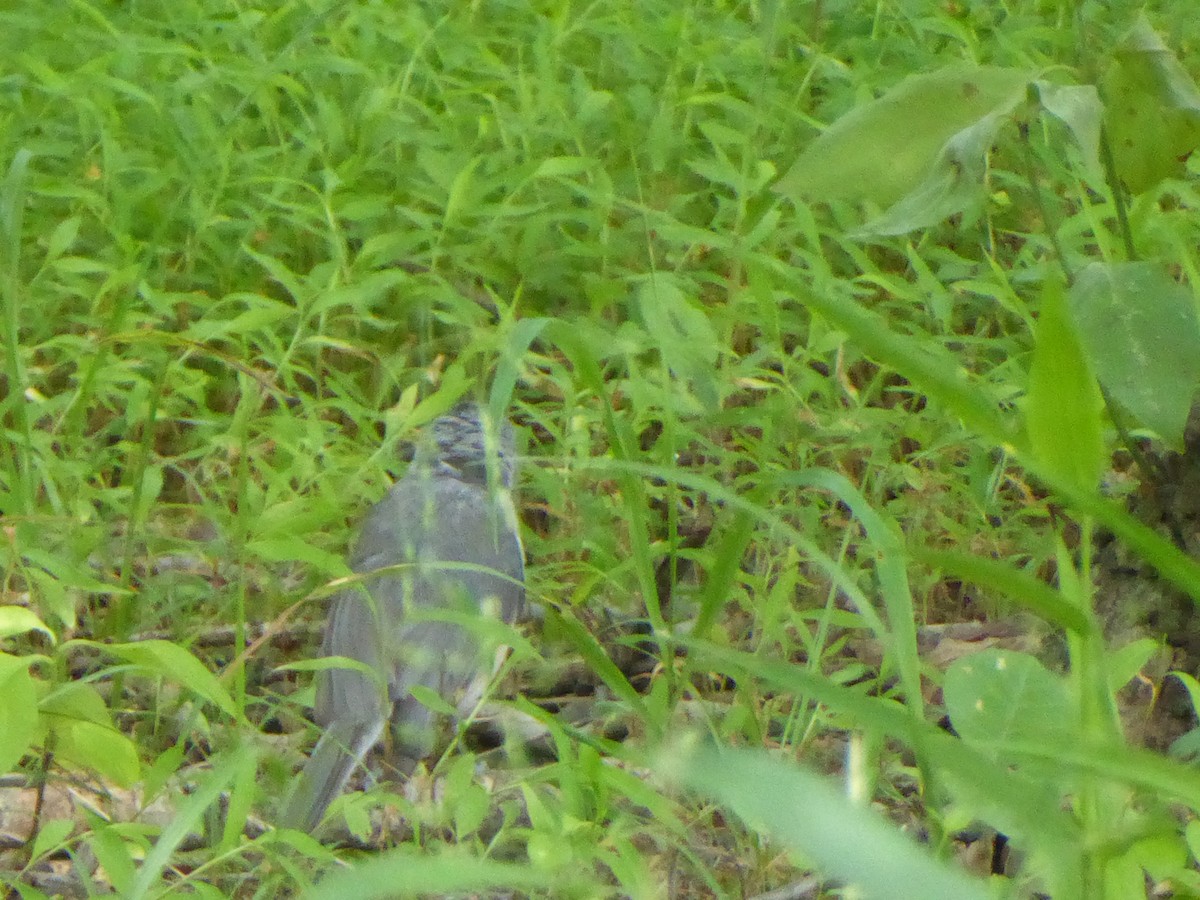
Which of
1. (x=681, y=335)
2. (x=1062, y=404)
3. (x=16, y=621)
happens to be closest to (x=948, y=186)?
(x=1062, y=404)

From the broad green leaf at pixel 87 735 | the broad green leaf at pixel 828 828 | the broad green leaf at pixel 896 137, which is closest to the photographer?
the broad green leaf at pixel 828 828

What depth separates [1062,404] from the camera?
5.89 feet

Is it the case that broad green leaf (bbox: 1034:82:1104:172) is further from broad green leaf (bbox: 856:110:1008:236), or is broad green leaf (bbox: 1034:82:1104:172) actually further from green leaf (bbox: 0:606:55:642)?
green leaf (bbox: 0:606:55:642)

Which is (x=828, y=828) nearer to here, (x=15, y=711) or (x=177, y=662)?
Result: (x=15, y=711)

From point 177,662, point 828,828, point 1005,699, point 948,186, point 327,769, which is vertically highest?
point 948,186

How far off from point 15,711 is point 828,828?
4.29 ft

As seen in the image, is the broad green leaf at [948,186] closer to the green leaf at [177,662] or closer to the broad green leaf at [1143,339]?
the broad green leaf at [1143,339]

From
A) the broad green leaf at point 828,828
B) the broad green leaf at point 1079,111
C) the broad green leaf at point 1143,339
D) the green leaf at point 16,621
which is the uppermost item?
the broad green leaf at point 1079,111

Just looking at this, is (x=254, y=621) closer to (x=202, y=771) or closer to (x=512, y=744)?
(x=202, y=771)

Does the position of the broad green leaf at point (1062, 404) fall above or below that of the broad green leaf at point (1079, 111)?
below

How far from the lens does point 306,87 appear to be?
623 centimetres

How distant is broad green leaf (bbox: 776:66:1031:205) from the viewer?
2396mm

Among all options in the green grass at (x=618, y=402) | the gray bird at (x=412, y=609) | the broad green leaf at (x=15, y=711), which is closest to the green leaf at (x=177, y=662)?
the green grass at (x=618, y=402)

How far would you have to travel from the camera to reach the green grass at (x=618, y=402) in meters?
2.10
